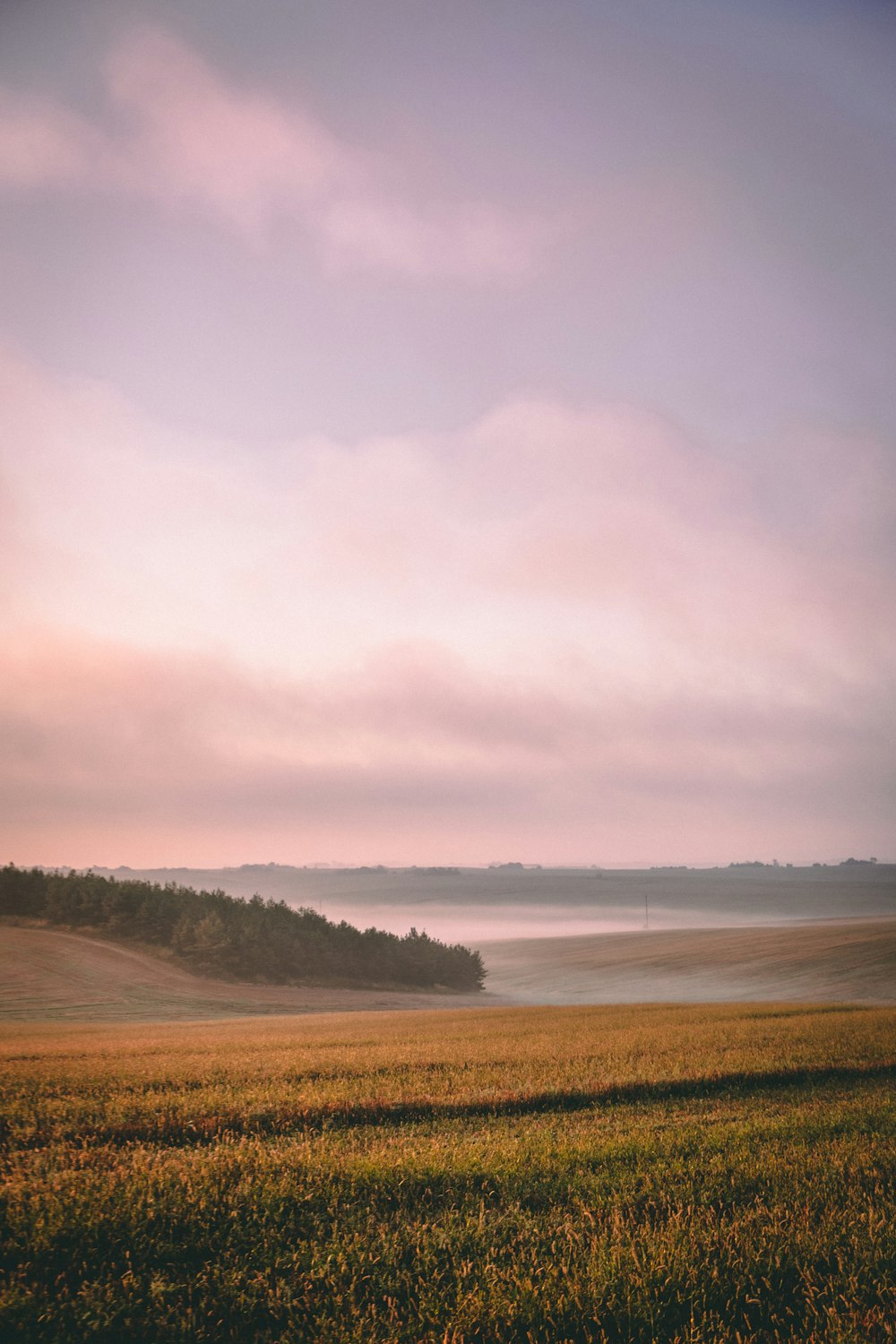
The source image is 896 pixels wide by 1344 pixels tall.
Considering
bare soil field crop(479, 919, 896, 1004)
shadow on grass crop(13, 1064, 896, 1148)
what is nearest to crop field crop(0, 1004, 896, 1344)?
shadow on grass crop(13, 1064, 896, 1148)

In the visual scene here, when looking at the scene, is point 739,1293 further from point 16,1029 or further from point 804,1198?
point 16,1029

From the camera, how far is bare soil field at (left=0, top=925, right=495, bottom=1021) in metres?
43.2

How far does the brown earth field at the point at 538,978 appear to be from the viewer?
46.2 m

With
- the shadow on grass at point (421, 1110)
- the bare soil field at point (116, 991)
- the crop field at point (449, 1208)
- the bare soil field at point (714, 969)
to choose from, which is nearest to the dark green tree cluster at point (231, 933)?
the bare soil field at point (116, 991)

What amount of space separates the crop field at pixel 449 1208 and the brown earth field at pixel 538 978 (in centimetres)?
3669

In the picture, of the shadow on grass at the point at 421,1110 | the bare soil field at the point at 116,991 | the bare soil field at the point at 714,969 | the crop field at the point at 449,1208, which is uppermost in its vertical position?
the crop field at the point at 449,1208

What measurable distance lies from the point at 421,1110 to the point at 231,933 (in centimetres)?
6375

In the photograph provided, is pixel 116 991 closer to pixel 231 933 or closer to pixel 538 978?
pixel 231 933

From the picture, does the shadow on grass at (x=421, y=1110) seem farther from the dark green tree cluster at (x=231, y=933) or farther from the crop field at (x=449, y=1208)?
the dark green tree cluster at (x=231, y=933)

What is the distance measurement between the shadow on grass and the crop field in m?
0.06

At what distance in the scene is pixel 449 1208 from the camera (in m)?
7.38

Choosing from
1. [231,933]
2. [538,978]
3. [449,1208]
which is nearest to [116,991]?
[231,933]

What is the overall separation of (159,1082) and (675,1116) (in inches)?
419

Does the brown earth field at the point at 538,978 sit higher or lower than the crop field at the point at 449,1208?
lower
